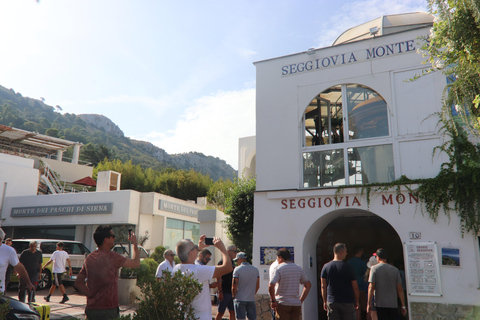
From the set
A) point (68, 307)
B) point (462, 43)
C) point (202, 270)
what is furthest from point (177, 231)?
point (462, 43)

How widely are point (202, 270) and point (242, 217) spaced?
1077 centimetres

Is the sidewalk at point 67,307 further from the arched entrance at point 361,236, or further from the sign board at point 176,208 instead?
the sign board at point 176,208

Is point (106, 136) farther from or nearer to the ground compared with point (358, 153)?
farther from the ground

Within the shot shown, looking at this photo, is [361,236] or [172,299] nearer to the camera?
[172,299]

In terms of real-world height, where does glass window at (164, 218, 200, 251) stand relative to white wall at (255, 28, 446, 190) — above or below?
below

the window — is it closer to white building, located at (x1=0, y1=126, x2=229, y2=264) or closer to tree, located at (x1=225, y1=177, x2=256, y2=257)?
tree, located at (x1=225, y1=177, x2=256, y2=257)

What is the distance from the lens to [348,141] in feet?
32.5

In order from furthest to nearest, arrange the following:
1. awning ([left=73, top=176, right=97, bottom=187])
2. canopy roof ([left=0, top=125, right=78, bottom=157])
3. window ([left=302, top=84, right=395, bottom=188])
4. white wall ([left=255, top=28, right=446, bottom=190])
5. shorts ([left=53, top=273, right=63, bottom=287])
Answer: canopy roof ([left=0, top=125, right=78, bottom=157]) → awning ([left=73, top=176, right=97, bottom=187]) → shorts ([left=53, top=273, right=63, bottom=287]) → window ([left=302, top=84, right=395, bottom=188]) → white wall ([left=255, top=28, right=446, bottom=190])

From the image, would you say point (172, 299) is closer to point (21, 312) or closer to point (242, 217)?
point (21, 312)

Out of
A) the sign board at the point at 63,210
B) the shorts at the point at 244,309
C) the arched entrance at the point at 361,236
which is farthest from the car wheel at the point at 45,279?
the shorts at the point at 244,309

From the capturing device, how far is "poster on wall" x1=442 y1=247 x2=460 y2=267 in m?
8.22

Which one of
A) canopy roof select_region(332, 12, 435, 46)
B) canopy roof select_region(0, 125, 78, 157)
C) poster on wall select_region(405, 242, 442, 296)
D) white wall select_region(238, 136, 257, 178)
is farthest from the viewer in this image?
canopy roof select_region(0, 125, 78, 157)

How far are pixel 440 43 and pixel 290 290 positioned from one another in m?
Result: 4.40

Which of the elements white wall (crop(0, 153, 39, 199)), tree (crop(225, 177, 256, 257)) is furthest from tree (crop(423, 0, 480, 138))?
white wall (crop(0, 153, 39, 199))
